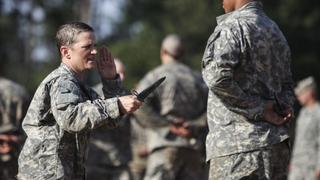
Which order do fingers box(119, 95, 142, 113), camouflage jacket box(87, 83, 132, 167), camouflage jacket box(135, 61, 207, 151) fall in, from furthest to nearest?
1. camouflage jacket box(87, 83, 132, 167)
2. camouflage jacket box(135, 61, 207, 151)
3. fingers box(119, 95, 142, 113)

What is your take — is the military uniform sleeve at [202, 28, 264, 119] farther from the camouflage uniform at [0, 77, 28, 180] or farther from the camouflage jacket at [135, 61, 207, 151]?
the camouflage jacket at [135, 61, 207, 151]

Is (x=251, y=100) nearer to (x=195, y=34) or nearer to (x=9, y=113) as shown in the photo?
(x=9, y=113)

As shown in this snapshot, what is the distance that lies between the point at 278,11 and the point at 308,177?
15810 mm

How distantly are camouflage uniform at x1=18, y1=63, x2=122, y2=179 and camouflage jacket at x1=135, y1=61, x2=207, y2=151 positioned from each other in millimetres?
4681

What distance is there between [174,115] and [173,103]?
170 millimetres

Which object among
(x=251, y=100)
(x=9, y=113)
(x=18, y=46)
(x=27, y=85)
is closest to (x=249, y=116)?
(x=251, y=100)

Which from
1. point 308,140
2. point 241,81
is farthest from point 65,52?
point 308,140

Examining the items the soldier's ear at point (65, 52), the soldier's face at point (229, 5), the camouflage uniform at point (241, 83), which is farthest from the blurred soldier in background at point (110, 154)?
the soldier's ear at point (65, 52)

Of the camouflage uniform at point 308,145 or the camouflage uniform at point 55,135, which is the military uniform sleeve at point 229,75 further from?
the camouflage uniform at point 308,145

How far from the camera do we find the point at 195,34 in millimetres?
31984

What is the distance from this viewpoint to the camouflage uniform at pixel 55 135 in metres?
7.42

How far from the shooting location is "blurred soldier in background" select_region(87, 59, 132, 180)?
13.4 metres

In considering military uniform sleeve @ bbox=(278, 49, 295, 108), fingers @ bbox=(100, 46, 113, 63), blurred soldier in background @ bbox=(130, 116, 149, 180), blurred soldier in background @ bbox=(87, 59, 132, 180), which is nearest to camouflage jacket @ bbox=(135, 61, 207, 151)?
blurred soldier in background @ bbox=(87, 59, 132, 180)

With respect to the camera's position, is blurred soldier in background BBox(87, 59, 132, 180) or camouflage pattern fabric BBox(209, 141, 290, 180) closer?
camouflage pattern fabric BBox(209, 141, 290, 180)
